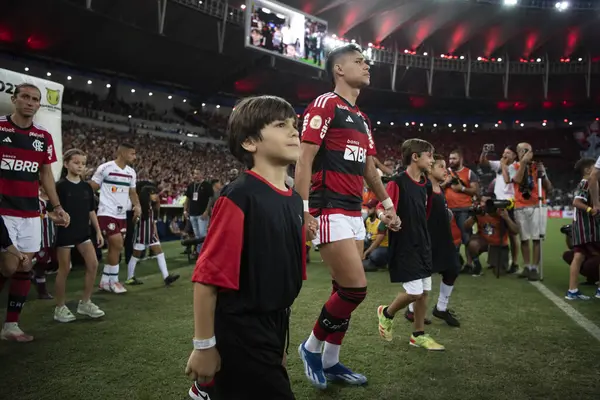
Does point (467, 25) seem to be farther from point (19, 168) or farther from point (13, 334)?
point (13, 334)

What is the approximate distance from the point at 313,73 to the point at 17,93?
1202 inches

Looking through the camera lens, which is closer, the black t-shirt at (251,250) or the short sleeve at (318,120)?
the black t-shirt at (251,250)

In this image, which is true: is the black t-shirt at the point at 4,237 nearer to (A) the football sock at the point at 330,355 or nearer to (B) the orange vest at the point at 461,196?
(A) the football sock at the point at 330,355

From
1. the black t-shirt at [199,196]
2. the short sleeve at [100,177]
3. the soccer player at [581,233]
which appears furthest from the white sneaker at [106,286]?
the soccer player at [581,233]

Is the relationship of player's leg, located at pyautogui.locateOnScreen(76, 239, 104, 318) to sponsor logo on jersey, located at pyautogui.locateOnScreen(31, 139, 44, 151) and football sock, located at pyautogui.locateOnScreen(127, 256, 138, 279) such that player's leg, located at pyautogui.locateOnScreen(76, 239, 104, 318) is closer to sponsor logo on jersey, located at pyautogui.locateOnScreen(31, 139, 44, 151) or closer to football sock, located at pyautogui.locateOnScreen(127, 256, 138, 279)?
sponsor logo on jersey, located at pyautogui.locateOnScreen(31, 139, 44, 151)

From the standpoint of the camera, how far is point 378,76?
3766cm

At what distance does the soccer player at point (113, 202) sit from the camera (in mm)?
5855

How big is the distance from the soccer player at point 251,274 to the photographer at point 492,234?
662 cm

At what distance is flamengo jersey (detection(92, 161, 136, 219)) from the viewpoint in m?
5.91

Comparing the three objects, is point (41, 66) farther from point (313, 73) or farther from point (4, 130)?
point (4, 130)

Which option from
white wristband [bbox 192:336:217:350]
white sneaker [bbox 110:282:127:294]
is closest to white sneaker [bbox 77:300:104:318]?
white sneaker [bbox 110:282:127:294]

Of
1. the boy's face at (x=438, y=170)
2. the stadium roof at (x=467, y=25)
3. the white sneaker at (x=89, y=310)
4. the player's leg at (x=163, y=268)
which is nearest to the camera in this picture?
the boy's face at (x=438, y=170)

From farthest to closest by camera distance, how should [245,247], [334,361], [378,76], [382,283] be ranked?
[378,76]
[382,283]
[334,361]
[245,247]

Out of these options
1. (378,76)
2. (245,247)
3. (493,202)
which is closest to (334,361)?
(245,247)
